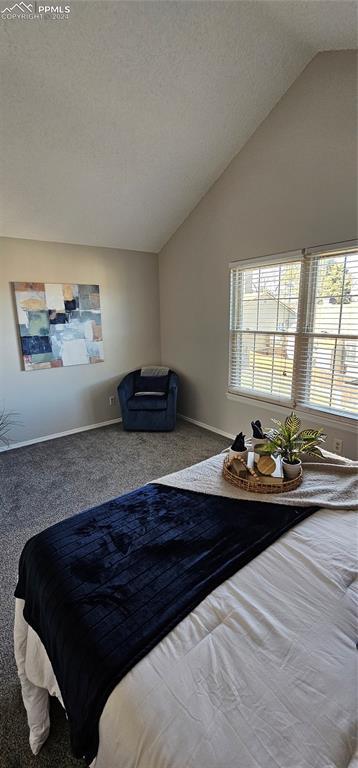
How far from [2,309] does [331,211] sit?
323 centimetres

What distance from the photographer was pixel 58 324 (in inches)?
152

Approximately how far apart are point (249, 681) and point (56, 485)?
8.31 ft

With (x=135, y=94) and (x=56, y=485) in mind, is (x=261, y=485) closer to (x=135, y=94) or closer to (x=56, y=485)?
(x=56, y=485)

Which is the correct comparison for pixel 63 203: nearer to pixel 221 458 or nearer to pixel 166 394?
pixel 166 394

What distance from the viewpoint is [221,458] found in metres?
1.97

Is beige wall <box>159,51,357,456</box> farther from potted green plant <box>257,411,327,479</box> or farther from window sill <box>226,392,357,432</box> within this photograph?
potted green plant <box>257,411,327,479</box>

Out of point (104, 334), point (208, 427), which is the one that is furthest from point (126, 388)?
point (208, 427)

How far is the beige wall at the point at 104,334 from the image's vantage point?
359 cm

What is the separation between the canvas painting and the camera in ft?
12.0

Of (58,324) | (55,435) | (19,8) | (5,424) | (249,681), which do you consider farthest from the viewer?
(55,435)

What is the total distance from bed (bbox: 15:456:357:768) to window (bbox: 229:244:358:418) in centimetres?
197

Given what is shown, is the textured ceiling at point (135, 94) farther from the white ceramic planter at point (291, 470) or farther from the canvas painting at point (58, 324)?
the white ceramic planter at point (291, 470)

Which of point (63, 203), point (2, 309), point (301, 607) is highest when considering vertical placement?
point (63, 203)

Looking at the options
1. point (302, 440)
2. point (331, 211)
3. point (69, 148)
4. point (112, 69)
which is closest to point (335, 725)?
point (302, 440)
